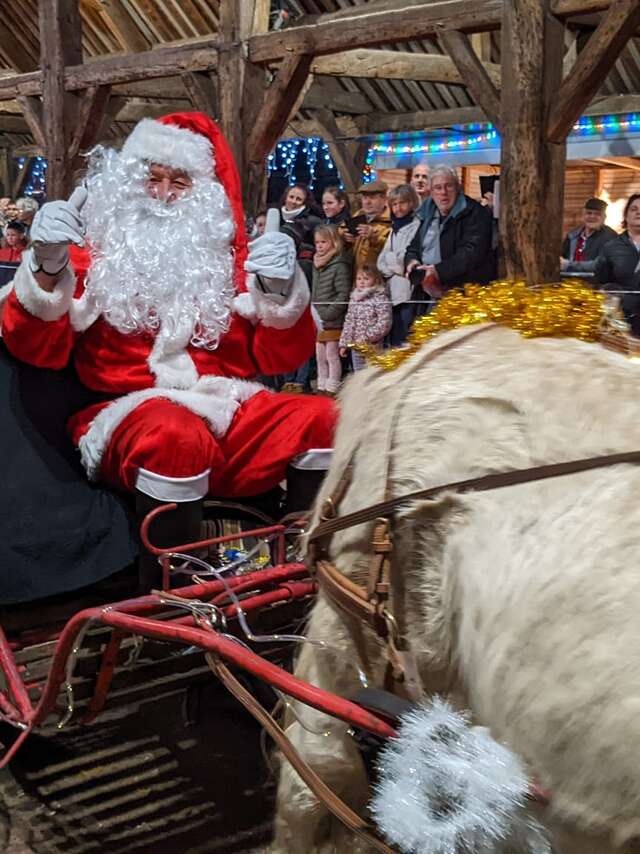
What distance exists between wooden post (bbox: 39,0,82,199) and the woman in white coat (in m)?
3.69

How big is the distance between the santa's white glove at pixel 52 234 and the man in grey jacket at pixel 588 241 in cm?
368

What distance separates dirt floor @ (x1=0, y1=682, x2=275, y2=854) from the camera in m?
2.47

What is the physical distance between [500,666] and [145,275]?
2.19 meters

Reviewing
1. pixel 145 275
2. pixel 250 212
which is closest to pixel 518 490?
pixel 145 275

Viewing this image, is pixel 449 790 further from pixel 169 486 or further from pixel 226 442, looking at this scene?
pixel 226 442

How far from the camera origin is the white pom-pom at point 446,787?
Result: 1.36 m

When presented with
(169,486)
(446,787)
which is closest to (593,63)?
(169,486)

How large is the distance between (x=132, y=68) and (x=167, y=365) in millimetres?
5251

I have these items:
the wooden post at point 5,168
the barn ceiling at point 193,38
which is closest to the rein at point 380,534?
the barn ceiling at point 193,38

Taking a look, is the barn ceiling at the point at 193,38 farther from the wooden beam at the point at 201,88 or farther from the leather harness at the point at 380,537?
the leather harness at the point at 380,537

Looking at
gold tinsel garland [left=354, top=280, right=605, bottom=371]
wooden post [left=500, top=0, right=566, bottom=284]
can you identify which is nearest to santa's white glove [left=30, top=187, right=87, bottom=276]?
gold tinsel garland [left=354, top=280, right=605, bottom=371]

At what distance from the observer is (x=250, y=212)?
6793 mm

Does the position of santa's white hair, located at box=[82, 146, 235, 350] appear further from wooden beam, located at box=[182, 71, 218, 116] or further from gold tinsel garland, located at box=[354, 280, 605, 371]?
wooden beam, located at box=[182, 71, 218, 116]

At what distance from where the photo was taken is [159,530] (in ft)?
8.91
